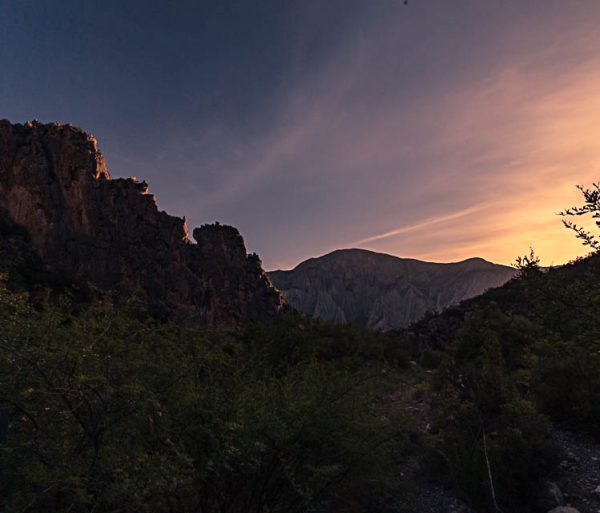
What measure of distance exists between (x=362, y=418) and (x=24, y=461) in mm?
4084

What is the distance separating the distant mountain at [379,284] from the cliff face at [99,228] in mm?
60834

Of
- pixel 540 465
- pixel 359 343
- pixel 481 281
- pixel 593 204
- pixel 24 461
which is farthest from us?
pixel 481 281

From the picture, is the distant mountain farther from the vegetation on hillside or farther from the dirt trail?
the vegetation on hillside

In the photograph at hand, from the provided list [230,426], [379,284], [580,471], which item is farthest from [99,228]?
[379,284]

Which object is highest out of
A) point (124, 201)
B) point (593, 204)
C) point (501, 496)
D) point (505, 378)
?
point (124, 201)

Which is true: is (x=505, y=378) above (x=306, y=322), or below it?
below

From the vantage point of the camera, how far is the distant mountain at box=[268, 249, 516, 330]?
118 metres

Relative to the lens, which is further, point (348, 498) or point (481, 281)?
point (481, 281)

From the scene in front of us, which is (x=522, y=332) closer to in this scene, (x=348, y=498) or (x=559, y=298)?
(x=559, y=298)

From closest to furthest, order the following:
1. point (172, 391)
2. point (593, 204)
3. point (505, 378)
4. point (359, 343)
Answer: point (172, 391) < point (593, 204) < point (505, 378) < point (359, 343)

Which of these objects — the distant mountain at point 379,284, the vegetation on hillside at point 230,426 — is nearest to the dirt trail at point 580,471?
the vegetation on hillside at point 230,426

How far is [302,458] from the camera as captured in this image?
191 inches

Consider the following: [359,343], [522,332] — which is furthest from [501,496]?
[359,343]

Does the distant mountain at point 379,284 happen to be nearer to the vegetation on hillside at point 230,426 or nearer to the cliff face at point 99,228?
the cliff face at point 99,228
